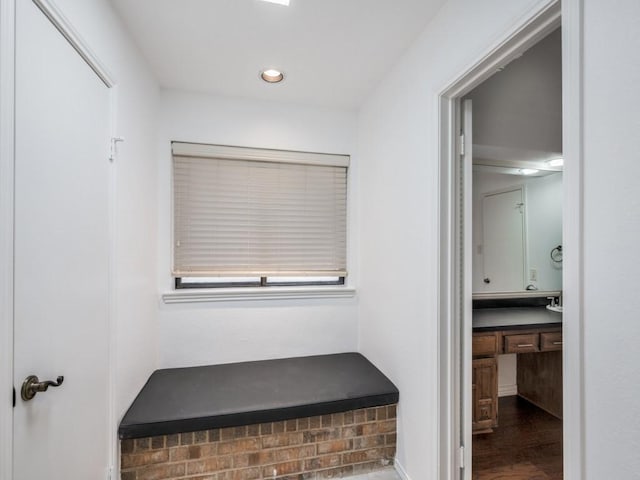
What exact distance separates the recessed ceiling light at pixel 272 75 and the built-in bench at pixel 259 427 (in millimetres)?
2069

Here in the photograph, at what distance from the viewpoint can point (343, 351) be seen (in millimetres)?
2561

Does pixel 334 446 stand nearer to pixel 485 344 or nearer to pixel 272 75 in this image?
pixel 485 344

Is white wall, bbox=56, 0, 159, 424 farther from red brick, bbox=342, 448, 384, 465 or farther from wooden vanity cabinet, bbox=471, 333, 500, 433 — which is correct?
wooden vanity cabinet, bbox=471, 333, 500, 433

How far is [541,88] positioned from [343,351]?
8.29 ft

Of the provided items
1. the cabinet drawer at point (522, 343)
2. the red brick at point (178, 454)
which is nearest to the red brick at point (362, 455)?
the red brick at point (178, 454)

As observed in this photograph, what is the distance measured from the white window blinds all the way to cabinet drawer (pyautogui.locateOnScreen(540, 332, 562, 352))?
1551 millimetres

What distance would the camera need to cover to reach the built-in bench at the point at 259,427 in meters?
1.60

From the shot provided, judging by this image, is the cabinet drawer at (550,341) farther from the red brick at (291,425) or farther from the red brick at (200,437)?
the red brick at (200,437)

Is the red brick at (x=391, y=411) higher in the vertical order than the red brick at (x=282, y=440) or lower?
higher

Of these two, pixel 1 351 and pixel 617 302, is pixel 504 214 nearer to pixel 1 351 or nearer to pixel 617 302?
pixel 617 302

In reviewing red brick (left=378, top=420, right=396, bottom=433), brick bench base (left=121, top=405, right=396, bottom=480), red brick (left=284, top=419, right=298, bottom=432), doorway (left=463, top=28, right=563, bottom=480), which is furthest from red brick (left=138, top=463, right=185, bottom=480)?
doorway (left=463, top=28, right=563, bottom=480)

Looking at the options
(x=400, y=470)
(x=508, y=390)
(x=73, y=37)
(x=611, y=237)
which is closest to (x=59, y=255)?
(x=73, y=37)

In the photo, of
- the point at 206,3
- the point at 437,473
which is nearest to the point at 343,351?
the point at 437,473

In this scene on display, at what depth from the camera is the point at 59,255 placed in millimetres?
1079
